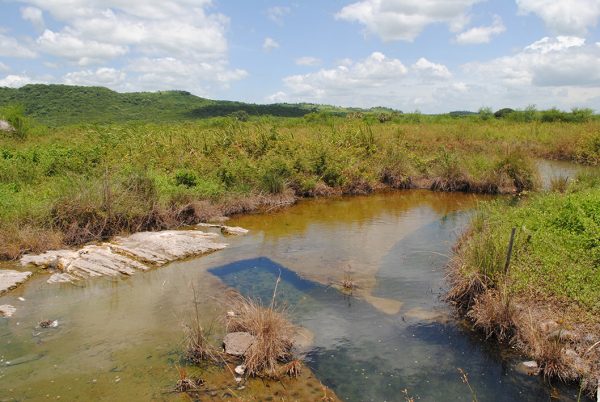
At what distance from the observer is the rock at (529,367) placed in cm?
622

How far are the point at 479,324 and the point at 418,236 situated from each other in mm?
5730

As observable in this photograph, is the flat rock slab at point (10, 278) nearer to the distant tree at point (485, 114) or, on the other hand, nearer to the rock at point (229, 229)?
the rock at point (229, 229)

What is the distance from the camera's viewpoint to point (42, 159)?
1631cm

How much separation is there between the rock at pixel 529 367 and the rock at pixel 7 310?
843 cm

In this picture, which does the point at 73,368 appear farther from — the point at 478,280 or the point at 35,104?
the point at 35,104

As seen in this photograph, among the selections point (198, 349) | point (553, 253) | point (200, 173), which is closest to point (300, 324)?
point (198, 349)

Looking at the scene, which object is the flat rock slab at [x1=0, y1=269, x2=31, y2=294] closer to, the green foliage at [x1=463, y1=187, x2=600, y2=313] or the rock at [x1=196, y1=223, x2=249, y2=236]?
the rock at [x1=196, y1=223, x2=249, y2=236]

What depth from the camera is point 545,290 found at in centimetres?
747

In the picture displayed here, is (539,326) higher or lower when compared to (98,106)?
lower

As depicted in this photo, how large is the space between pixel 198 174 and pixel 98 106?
49.2 m

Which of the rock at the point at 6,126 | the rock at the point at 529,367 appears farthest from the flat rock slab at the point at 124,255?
the rock at the point at 6,126

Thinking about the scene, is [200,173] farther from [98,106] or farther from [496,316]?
[98,106]

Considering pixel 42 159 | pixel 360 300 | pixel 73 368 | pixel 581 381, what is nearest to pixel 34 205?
pixel 42 159

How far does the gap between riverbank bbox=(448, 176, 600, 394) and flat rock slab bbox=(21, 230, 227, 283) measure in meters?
6.49
